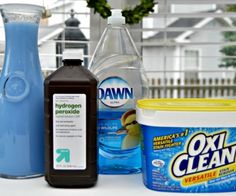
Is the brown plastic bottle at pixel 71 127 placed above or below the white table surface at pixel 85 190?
above

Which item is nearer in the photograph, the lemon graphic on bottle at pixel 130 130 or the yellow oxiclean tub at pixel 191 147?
the yellow oxiclean tub at pixel 191 147

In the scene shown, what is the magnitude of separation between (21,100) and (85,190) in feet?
0.66

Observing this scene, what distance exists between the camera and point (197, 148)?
0.67 meters

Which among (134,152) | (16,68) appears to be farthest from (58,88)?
(134,152)

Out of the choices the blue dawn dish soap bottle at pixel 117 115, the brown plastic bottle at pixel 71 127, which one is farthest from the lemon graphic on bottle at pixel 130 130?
the brown plastic bottle at pixel 71 127

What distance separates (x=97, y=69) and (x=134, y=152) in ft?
0.61

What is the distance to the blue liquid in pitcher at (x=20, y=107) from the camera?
714mm

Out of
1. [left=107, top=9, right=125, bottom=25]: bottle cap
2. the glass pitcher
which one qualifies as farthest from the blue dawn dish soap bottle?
the glass pitcher

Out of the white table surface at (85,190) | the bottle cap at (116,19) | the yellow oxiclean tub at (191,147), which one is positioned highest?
→ the bottle cap at (116,19)

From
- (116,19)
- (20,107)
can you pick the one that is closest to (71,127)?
(20,107)

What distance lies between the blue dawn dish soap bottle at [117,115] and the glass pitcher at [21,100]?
0.12 m

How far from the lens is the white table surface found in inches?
26.1

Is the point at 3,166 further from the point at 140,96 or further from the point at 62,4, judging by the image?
the point at 62,4

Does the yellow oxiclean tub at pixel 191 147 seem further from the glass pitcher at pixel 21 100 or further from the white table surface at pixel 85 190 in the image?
the glass pitcher at pixel 21 100
